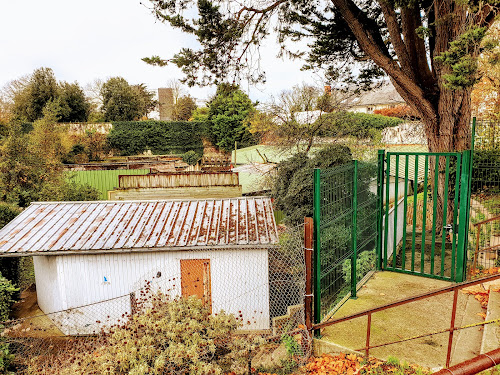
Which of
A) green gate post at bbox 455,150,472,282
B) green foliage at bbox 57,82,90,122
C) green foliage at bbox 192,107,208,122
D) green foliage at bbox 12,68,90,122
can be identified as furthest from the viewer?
green foliage at bbox 192,107,208,122

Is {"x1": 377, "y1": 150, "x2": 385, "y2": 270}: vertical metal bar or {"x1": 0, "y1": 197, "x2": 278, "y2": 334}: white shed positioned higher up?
{"x1": 377, "y1": 150, "x2": 385, "y2": 270}: vertical metal bar

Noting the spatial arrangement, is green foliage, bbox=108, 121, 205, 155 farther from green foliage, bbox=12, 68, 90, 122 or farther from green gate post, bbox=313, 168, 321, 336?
green gate post, bbox=313, 168, 321, 336

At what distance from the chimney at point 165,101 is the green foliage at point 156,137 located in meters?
14.1

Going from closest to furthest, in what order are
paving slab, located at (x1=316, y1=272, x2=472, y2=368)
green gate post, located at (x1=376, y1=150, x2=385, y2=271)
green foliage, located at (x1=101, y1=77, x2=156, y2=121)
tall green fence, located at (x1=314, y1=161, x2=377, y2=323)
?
paving slab, located at (x1=316, y1=272, x2=472, y2=368) → tall green fence, located at (x1=314, y1=161, x2=377, y2=323) → green gate post, located at (x1=376, y1=150, x2=385, y2=271) → green foliage, located at (x1=101, y1=77, x2=156, y2=121)

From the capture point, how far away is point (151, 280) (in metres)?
9.08

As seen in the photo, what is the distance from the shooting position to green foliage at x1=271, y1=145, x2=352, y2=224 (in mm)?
11109

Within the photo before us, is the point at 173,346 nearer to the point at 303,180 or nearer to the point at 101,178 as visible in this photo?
the point at 303,180

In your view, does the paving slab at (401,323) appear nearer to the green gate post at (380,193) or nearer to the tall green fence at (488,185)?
the green gate post at (380,193)

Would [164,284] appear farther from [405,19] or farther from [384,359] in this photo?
[405,19]

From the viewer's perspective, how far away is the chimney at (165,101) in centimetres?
4884

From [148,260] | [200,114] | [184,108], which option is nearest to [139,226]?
[148,260]

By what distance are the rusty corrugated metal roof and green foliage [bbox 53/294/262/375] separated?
3247 millimetres

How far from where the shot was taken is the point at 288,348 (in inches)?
197

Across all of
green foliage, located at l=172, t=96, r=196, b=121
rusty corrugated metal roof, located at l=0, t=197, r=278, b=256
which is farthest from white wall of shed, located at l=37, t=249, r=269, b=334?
green foliage, located at l=172, t=96, r=196, b=121
